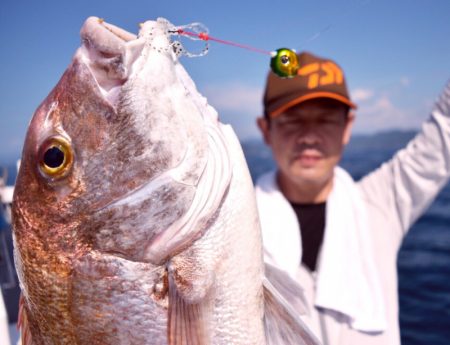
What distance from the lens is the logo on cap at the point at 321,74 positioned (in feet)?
10.5

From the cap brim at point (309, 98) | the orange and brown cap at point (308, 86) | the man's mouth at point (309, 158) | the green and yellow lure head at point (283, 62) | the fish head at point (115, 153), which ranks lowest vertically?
the fish head at point (115, 153)

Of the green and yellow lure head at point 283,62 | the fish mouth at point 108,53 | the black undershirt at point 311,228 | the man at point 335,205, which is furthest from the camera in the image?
the black undershirt at point 311,228

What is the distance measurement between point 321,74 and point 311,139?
0.56 m

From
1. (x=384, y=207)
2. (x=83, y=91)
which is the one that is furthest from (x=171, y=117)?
(x=384, y=207)

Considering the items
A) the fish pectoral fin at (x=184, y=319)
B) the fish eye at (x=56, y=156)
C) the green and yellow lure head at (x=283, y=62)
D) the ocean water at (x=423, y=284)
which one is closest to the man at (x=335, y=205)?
the green and yellow lure head at (x=283, y=62)

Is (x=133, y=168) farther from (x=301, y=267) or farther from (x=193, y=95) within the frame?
(x=301, y=267)

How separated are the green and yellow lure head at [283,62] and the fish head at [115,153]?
79 centimetres

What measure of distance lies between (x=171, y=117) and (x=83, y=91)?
283 mm

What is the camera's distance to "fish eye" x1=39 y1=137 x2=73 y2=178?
51.9 inches

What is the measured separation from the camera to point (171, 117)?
132 cm

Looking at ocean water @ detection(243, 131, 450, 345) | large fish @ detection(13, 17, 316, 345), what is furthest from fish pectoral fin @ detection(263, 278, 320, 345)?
ocean water @ detection(243, 131, 450, 345)

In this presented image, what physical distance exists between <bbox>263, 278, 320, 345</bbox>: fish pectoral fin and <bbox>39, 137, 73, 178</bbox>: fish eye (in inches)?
32.8

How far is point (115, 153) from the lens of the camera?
4.28 feet

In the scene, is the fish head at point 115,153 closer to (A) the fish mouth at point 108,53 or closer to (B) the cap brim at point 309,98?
(A) the fish mouth at point 108,53
